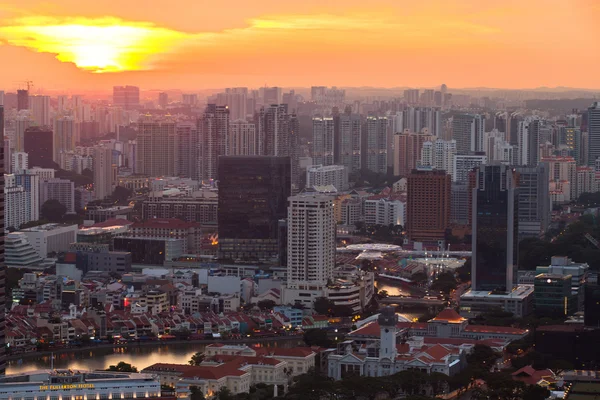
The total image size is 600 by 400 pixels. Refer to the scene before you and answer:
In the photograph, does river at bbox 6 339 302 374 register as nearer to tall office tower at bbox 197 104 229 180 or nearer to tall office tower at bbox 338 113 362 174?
tall office tower at bbox 197 104 229 180

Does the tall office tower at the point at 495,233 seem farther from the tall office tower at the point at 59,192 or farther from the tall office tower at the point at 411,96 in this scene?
the tall office tower at the point at 411,96

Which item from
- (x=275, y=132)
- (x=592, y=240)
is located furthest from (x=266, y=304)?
Result: (x=275, y=132)

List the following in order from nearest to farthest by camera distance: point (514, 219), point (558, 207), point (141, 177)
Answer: point (514, 219)
point (558, 207)
point (141, 177)

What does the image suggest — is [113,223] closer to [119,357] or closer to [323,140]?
[119,357]

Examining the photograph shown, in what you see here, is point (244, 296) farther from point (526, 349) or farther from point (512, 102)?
point (512, 102)

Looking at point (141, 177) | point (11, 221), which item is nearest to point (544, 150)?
point (141, 177)

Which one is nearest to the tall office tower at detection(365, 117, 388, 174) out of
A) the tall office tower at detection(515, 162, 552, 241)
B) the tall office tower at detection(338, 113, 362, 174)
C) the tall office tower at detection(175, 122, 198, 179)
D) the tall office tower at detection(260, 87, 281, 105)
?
the tall office tower at detection(338, 113, 362, 174)
